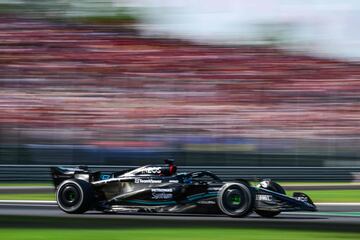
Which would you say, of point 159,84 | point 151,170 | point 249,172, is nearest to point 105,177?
point 151,170

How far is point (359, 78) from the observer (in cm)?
707

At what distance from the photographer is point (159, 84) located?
288 inches

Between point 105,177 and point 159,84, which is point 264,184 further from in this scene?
point 159,84

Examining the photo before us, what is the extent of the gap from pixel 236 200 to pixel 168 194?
101 cm

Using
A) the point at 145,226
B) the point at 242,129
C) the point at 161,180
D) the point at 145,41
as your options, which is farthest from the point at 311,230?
the point at 161,180

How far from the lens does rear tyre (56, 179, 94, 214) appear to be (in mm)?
10133

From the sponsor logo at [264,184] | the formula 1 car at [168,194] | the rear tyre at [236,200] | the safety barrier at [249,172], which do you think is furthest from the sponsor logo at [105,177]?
the safety barrier at [249,172]

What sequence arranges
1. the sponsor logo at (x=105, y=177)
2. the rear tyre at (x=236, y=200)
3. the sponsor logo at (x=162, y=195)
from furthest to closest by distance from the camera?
the sponsor logo at (x=105, y=177) < the sponsor logo at (x=162, y=195) < the rear tyre at (x=236, y=200)

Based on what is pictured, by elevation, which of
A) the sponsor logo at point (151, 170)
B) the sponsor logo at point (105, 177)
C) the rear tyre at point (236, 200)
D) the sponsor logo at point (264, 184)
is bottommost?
the rear tyre at point (236, 200)

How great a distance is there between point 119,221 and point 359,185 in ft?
35.5

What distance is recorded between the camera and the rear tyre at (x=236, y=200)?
9422 millimetres

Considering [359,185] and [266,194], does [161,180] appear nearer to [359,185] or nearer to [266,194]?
[266,194]

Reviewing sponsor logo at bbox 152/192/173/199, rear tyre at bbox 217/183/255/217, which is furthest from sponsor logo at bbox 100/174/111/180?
rear tyre at bbox 217/183/255/217

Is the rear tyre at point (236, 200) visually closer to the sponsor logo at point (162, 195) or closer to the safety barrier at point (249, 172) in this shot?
the sponsor logo at point (162, 195)
